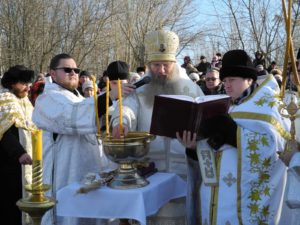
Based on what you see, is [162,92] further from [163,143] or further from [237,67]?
[237,67]

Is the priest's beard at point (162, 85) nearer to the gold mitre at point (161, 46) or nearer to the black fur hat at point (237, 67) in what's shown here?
the gold mitre at point (161, 46)

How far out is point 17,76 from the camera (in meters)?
4.74

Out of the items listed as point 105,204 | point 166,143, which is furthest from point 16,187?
point 105,204

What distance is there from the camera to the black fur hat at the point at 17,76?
4715 millimetres

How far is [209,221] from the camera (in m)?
3.21

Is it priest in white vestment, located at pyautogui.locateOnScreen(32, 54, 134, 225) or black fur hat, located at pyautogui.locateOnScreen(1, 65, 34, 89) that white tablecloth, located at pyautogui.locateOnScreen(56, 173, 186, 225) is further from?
black fur hat, located at pyautogui.locateOnScreen(1, 65, 34, 89)

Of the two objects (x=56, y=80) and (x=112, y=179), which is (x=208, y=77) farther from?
(x=112, y=179)

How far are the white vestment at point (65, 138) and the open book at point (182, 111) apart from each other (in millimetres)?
807

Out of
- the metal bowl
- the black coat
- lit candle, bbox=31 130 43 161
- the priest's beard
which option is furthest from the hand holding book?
the black coat

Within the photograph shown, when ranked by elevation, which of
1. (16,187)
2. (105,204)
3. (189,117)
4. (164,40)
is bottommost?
(16,187)

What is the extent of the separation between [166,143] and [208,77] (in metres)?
3.36

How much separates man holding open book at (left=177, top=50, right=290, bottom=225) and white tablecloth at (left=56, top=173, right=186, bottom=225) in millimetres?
401

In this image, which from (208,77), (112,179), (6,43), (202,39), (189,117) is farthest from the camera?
(202,39)

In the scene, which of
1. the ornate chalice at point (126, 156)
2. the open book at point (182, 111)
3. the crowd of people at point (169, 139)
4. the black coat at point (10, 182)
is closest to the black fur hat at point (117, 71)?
the crowd of people at point (169, 139)
